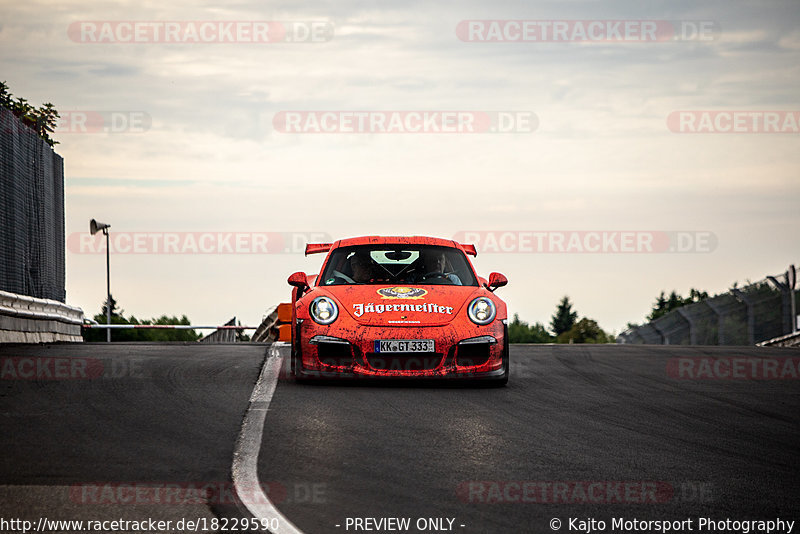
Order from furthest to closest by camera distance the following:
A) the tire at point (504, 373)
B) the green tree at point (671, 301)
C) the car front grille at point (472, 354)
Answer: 1. the green tree at point (671, 301)
2. the tire at point (504, 373)
3. the car front grille at point (472, 354)

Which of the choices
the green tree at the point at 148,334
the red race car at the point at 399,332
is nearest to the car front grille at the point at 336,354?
the red race car at the point at 399,332

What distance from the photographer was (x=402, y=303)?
9.33m

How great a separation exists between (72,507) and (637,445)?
3439 millimetres

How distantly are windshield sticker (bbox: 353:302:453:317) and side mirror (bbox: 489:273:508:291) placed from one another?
1.05 m

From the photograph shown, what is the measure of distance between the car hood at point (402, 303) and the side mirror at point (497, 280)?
446mm

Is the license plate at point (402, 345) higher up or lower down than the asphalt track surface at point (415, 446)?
higher up

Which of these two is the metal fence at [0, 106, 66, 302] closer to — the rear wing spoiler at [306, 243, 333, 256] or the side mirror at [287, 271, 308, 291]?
the rear wing spoiler at [306, 243, 333, 256]

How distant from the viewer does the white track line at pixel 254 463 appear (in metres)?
4.52

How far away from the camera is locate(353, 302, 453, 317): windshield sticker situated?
9.25 metres

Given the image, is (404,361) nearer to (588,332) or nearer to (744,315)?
(744,315)

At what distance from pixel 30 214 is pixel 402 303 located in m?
9.06

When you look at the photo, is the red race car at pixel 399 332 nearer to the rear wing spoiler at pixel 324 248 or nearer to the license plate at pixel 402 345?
the license plate at pixel 402 345

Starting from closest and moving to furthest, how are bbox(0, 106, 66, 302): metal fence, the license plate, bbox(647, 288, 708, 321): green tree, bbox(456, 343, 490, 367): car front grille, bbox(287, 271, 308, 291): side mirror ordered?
the license plate < bbox(456, 343, 490, 367): car front grille < bbox(287, 271, 308, 291): side mirror < bbox(0, 106, 66, 302): metal fence < bbox(647, 288, 708, 321): green tree

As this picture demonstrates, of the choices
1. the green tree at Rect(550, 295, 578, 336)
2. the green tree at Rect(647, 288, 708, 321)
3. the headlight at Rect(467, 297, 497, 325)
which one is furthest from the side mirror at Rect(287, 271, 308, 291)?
the green tree at Rect(550, 295, 578, 336)
